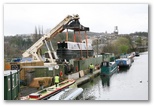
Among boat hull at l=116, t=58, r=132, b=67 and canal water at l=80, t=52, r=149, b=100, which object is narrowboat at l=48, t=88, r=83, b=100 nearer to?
canal water at l=80, t=52, r=149, b=100

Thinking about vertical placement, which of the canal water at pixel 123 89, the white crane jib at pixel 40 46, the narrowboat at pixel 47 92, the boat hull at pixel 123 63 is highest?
the white crane jib at pixel 40 46

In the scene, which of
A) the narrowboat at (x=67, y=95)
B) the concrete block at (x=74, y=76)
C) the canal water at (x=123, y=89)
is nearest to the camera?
the narrowboat at (x=67, y=95)

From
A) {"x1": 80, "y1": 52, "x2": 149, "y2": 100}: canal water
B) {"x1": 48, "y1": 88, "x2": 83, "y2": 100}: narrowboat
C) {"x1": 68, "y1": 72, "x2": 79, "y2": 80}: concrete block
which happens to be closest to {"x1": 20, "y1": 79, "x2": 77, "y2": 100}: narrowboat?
{"x1": 48, "y1": 88, "x2": 83, "y2": 100}: narrowboat

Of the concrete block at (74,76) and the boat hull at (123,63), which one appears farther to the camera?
the boat hull at (123,63)

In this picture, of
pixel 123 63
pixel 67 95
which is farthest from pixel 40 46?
pixel 123 63

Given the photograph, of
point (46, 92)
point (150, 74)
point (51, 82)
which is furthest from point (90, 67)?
point (150, 74)

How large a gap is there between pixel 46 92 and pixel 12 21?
234 centimetres

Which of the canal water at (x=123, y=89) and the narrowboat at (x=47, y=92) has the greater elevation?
the narrowboat at (x=47, y=92)

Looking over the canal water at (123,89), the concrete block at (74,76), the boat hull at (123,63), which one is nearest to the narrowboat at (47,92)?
the canal water at (123,89)

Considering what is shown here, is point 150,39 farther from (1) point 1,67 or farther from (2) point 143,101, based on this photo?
(1) point 1,67

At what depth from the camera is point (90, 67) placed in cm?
1625

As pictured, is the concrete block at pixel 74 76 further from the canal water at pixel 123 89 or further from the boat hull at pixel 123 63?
the boat hull at pixel 123 63

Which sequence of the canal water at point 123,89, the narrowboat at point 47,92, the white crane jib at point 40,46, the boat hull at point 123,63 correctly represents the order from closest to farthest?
1. the narrowboat at point 47,92
2. the canal water at point 123,89
3. the white crane jib at point 40,46
4. the boat hull at point 123,63

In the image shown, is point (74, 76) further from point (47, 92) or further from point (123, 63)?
point (123, 63)
